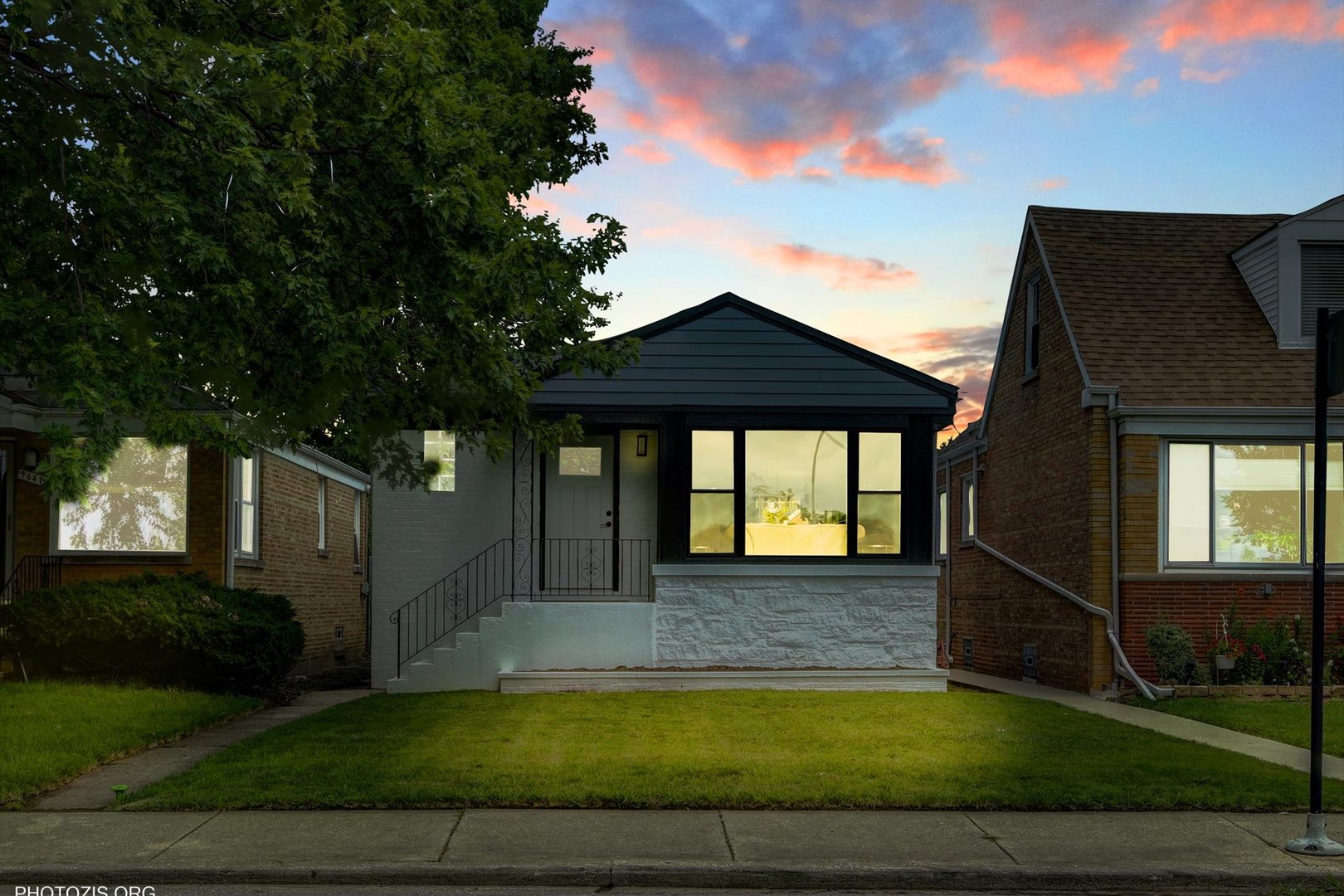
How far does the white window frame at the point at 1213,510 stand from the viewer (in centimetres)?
1811

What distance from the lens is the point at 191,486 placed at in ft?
61.4

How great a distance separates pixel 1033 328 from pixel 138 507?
14396mm

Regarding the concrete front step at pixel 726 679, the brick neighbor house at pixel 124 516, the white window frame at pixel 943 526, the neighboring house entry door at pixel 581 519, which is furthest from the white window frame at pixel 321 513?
the white window frame at pixel 943 526

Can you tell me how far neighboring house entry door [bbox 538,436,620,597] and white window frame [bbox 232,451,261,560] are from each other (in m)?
4.34

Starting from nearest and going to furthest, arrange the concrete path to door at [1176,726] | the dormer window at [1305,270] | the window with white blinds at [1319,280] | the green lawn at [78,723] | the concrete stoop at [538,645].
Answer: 1. the green lawn at [78,723]
2. the concrete path to door at [1176,726]
3. the concrete stoop at [538,645]
4. the dormer window at [1305,270]
5. the window with white blinds at [1319,280]

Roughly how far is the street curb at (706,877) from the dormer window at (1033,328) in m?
14.6

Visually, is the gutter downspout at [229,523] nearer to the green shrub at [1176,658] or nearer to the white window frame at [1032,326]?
the white window frame at [1032,326]

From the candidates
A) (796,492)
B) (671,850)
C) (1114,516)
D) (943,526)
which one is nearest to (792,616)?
(796,492)

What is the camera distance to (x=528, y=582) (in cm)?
1875

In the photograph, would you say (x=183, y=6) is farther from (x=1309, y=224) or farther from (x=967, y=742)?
(x=1309, y=224)

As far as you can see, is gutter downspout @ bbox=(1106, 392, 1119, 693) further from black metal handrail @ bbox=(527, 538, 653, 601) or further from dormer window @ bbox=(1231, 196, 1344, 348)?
black metal handrail @ bbox=(527, 538, 653, 601)

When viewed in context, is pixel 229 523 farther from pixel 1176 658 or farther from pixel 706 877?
pixel 1176 658

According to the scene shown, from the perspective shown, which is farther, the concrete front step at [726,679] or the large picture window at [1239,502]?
the large picture window at [1239,502]

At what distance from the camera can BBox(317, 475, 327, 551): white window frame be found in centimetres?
2470
